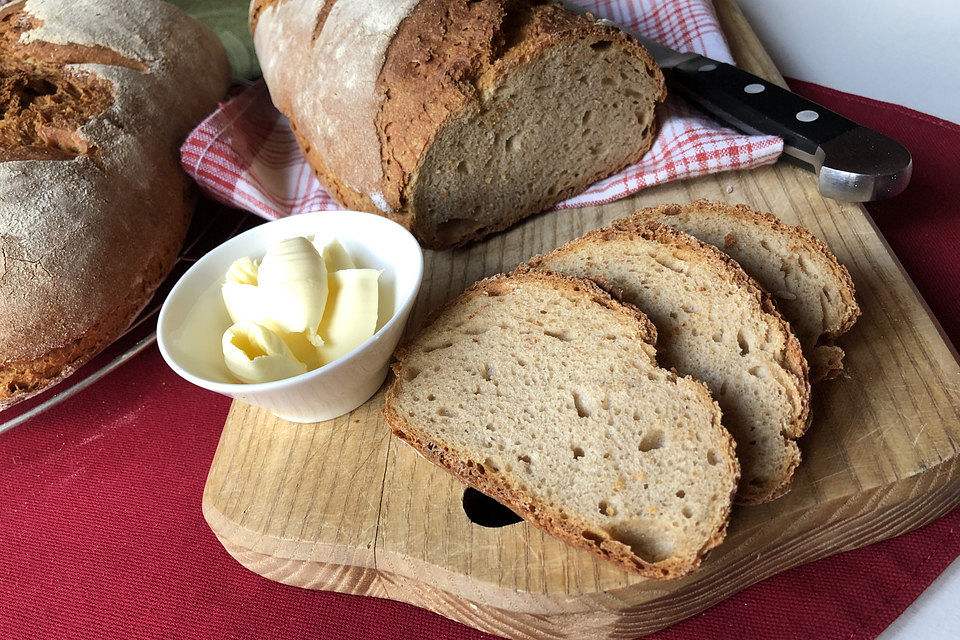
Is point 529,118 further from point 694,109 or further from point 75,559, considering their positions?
point 75,559

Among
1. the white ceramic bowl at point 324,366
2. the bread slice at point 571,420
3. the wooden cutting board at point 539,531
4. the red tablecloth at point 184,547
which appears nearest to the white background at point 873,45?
the red tablecloth at point 184,547

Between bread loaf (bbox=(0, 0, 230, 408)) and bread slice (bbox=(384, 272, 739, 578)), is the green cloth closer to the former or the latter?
bread loaf (bbox=(0, 0, 230, 408))

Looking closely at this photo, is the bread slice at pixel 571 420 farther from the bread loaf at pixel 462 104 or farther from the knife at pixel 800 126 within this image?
the knife at pixel 800 126

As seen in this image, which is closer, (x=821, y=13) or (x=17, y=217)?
(x=17, y=217)

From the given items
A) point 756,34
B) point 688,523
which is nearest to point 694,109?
point 756,34

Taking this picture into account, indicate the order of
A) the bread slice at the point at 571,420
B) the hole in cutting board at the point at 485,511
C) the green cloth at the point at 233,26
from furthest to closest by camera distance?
the green cloth at the point at 233,26 → the hole in cutting board at the point at 485,511 → the bread slice at the point at 571,420

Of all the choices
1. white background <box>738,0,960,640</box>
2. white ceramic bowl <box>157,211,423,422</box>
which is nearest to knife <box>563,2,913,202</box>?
white background <box>738,0,960,640</box>
